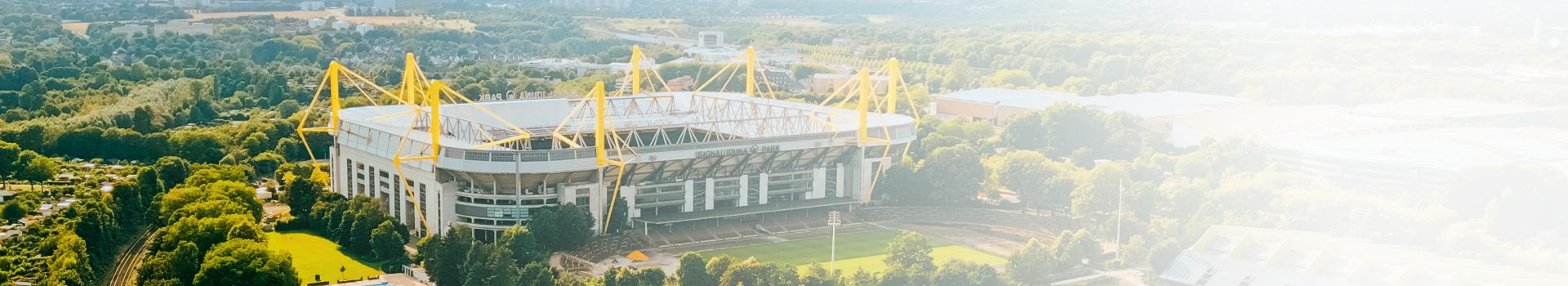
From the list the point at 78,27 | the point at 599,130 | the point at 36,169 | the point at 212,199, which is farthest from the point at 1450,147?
the point at 78,27

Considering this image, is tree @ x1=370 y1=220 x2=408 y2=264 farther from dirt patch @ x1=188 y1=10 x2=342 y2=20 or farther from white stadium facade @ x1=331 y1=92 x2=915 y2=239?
dirt patch @ x1=188 y1=10 x2=342 y2=20

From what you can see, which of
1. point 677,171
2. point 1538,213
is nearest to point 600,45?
point 677,171

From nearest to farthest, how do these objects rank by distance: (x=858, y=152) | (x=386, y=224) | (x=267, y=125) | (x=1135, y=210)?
(x=386, y=224) < (x=1135, y=210) < (x=858, y=152) < (x=267, y=125)

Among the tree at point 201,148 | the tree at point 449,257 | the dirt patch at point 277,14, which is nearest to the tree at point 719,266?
the tree at point 449,257

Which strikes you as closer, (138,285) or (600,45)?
(138,285)

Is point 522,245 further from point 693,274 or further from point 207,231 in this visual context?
point 207,231

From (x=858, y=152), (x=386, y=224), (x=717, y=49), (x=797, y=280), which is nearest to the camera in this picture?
(x=797, y=280)

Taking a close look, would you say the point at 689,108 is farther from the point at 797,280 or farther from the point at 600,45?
the point at 600,45

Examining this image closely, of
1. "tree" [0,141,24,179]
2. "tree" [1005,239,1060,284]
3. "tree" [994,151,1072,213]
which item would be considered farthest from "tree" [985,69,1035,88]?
"tree" [0,141,24,179]

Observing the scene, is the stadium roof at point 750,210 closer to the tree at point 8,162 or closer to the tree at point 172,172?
the tree at point 172,172
